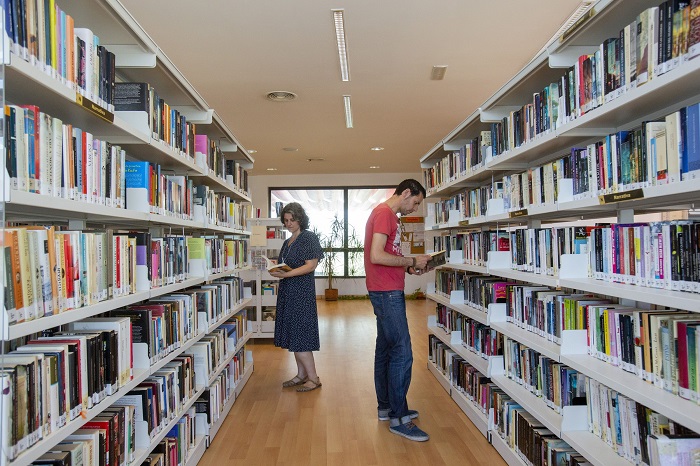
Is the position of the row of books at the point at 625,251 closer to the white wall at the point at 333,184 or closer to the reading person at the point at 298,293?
the reading person at the point at 298,293

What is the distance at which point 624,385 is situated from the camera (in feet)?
5.62

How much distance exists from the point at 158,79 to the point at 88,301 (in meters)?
1.49

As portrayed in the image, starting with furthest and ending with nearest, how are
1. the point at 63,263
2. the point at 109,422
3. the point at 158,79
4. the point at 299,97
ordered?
the point at 299,97
the point at 158,79
the point at 109,422
the point at 63,263

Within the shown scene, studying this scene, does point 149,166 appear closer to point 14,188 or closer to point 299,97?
point 14,188

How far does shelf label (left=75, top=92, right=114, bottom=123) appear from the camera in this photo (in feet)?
5.11

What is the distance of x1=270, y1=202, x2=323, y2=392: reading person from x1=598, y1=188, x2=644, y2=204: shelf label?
2466 mm

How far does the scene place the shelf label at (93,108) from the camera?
5.11ft

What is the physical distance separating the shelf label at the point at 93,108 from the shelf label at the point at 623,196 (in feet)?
6.14

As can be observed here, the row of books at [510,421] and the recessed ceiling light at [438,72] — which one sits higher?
the recessed ceiling light at [438,72]

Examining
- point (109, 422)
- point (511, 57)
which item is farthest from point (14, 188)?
point (511, 57)

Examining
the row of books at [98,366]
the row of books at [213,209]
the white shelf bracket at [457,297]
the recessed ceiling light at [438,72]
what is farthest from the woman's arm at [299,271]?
the recessed ceiling light at [438,72]

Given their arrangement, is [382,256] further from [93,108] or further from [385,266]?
[93,108]

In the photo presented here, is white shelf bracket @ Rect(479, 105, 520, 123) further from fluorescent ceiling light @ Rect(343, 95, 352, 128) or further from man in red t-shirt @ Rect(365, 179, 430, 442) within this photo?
fluorescent ceiling light @ Rect(343, 95, 352, 128)

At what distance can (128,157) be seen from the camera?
273 cm
